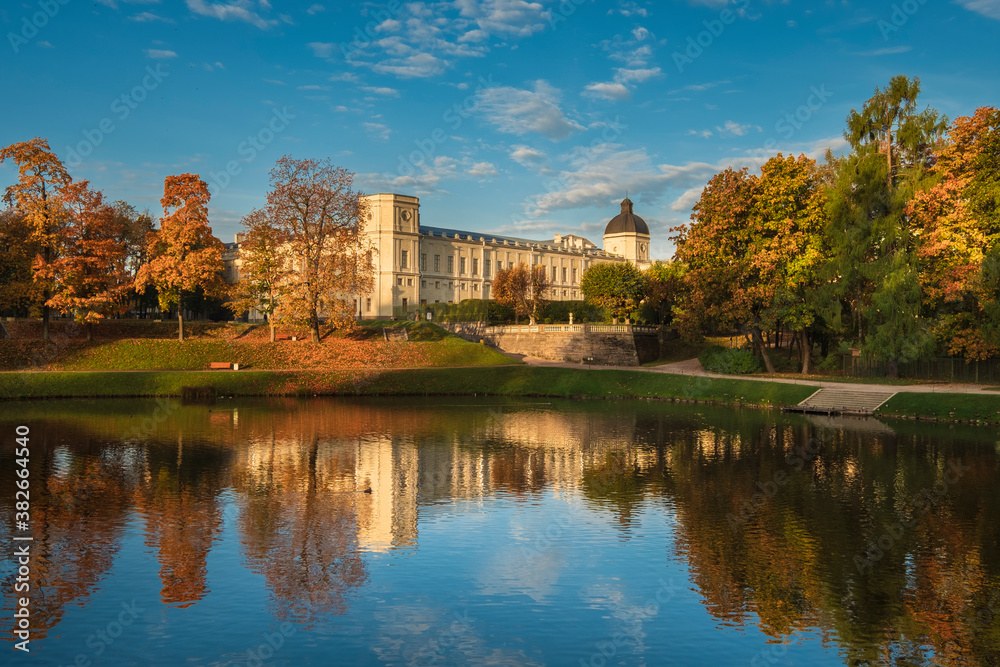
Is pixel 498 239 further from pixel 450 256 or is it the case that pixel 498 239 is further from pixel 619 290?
pixel 619 290

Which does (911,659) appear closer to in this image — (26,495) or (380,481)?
(380,481)

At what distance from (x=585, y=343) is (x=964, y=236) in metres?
29.3

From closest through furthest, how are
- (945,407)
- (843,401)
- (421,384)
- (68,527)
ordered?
(68,527), (945,407), (843,401), (421,384)

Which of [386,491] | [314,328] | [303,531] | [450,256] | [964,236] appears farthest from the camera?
[450,256]

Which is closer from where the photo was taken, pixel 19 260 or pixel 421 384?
pixel 421 384

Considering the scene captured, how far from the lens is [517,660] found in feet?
34.6

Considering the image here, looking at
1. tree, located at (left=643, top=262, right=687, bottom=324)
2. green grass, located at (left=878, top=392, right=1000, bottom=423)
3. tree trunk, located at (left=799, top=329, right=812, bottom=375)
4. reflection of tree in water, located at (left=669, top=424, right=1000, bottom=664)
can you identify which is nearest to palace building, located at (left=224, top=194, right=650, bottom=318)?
tree, located at (left=643, top=262, right=687, bottom=324)

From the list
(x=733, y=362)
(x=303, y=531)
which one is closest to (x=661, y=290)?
(x=733, y=362)

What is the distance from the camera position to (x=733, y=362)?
5138 cm

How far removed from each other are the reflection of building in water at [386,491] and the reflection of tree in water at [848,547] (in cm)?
588

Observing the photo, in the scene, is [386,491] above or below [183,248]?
below

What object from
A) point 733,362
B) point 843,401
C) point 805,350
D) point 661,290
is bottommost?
point 843,401

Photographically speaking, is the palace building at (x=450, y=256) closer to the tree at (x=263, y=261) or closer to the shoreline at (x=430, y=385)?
the tree at (x=263, y=261)

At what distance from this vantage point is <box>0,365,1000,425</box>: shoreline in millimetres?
42406
